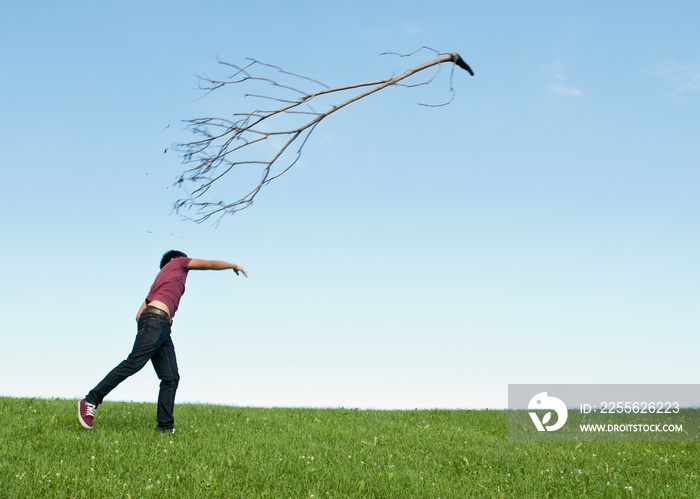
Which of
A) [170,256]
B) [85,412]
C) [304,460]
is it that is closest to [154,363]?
[85,412]

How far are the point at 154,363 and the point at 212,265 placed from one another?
1707 millimetres

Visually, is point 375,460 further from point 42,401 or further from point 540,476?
point 42,401

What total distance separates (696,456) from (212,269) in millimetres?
7942

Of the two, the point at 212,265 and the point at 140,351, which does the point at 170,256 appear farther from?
the point at 140,351

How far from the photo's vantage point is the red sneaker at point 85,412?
28.9 ft

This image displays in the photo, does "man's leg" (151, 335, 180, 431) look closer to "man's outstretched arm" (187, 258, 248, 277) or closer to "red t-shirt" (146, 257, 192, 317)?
"red t-shirt" (146, 257, 192, 317)

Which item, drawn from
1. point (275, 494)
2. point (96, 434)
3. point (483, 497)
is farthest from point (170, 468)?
point (483, 497)

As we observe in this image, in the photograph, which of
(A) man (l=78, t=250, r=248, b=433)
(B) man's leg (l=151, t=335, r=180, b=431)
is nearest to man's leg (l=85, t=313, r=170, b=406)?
(A) man (l=78, t=250, r=248, b=433)

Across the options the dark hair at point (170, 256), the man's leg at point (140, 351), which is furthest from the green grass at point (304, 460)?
the dark hair at point (170, 256)

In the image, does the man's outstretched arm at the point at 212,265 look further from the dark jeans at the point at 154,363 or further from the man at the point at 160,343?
the dark jeans at the point at 154,363

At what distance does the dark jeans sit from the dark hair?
3.36ft

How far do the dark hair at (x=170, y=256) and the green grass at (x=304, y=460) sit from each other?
2.57 meters

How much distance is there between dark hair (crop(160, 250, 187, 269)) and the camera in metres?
9.44

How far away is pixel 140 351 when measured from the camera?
851 cm
